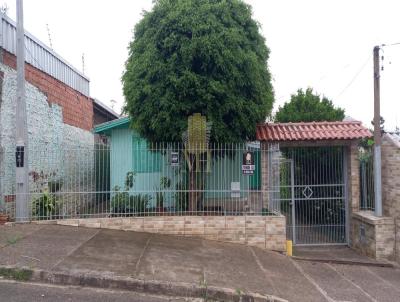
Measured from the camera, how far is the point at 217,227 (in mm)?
9016

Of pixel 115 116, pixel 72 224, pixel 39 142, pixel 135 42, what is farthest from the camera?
pixel 115 116

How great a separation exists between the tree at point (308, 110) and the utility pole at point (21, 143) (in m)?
9.28

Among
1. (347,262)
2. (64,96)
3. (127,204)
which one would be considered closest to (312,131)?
(347,262)

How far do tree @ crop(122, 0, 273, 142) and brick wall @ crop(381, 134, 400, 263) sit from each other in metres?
3.06

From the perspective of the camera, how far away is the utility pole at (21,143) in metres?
8.55

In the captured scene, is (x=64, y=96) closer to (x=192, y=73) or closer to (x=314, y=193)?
(x=192, y=73)

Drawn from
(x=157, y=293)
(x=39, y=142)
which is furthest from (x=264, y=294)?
(x=39, y=142)

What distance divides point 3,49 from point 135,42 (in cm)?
284

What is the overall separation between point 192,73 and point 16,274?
16.9ft

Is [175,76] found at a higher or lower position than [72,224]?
higher

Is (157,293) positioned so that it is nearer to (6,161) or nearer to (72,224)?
(72,224)

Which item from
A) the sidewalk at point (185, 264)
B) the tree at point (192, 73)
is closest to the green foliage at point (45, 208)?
the sidewalk at point (185, 264)

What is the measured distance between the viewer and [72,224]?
877 cm

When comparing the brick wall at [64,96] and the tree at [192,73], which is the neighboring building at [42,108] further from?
the tree at [192,73]
